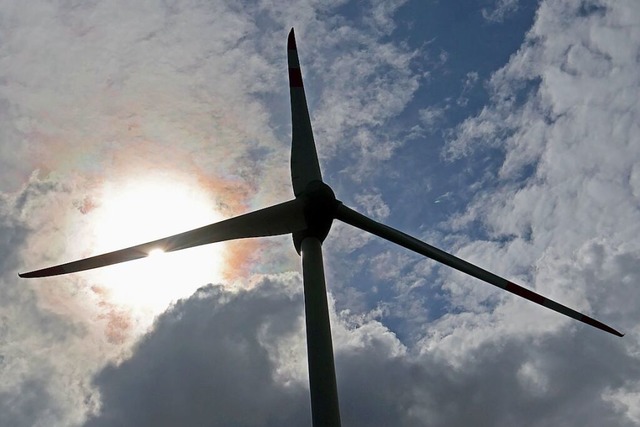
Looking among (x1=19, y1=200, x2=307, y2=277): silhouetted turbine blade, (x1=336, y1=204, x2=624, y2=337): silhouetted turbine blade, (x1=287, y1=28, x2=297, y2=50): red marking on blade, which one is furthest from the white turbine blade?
(x1=287, y1=28, x2=297, y2=50): red marking on blade

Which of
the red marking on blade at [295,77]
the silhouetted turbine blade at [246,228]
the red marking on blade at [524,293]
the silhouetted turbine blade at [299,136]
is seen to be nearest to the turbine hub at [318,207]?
the silhouetted turbine blade at [246,228]

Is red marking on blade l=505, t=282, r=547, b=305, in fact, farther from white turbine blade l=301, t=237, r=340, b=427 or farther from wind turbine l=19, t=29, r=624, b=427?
white turbine blade l=301, t=237, r=340, b=427

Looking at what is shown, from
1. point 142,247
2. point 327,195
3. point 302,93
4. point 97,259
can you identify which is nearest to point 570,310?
point 327,195

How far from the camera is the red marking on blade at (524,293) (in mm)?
35500

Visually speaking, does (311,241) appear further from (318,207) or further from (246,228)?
(246,228)

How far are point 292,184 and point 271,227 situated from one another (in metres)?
3.37

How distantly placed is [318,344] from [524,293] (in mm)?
13782

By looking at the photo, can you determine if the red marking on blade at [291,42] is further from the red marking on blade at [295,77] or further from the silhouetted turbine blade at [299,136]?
the red marking on blade at [295,77]

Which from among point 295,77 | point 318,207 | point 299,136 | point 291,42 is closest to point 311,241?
point 318,207

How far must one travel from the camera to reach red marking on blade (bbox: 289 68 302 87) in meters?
40.1

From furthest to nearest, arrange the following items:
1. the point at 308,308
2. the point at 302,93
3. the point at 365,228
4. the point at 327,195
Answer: the point at 302,93
the point at 365,228
the point at 327,195
the point at 308,308

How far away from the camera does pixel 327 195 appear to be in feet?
108

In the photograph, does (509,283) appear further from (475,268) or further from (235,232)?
(235,232)

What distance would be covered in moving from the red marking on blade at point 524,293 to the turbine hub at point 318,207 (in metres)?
11.2
